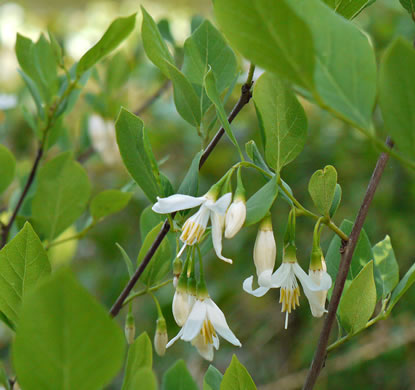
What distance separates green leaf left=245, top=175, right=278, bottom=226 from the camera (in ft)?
1.03

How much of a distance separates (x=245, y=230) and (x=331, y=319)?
33.1 inches

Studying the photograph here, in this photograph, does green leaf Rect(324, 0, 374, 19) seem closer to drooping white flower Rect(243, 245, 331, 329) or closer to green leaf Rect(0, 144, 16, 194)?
drooping white flower Rect(243, 245, 331, 329)

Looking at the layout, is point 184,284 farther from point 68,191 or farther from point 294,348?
point 294,348

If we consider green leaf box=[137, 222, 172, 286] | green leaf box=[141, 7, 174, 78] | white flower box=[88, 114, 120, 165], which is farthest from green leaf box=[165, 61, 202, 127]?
white flower box=[88, 114, 120, 165]

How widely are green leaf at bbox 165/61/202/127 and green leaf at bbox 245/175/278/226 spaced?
3.6 inches

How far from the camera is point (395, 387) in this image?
3.93 ft

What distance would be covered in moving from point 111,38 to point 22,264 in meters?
0.21

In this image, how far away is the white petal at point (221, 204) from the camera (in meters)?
0.33

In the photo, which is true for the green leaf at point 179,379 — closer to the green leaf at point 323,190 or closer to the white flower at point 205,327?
the white flower at point 205,327

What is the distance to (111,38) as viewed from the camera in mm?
449

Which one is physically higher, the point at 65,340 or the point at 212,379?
the point at 65,340

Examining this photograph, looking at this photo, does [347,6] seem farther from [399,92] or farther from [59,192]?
[59,192]

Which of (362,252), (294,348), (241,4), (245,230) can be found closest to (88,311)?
(241,4)

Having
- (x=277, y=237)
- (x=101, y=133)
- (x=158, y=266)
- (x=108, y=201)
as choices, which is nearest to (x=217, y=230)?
(x=158, y=266)
